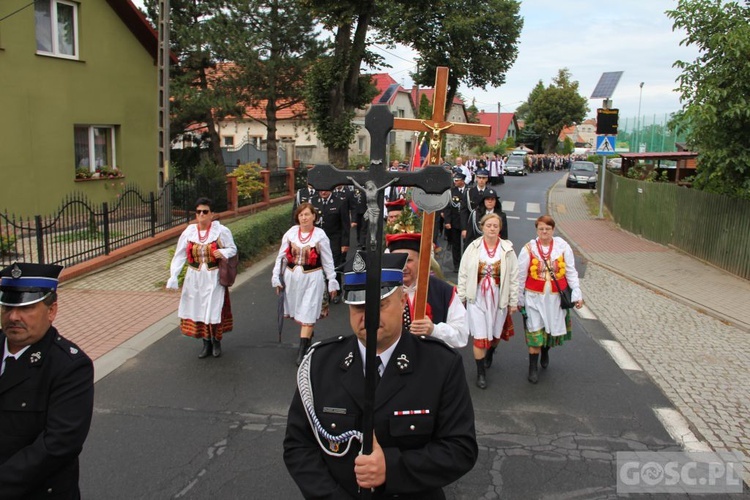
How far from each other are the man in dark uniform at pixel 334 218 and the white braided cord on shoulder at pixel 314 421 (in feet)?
24.7

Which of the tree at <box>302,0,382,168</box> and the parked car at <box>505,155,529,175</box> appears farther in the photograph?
the parked car at <box>505,155,529,175</box>

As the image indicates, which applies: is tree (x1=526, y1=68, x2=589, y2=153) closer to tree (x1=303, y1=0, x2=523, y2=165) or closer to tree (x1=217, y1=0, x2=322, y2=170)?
tree (x1=303, y1=0, x2=523, y2=165)

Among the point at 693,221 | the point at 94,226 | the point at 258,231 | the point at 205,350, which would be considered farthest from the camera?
the point at 693,221

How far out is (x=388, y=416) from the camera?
7.97ft

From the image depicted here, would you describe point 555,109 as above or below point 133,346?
above

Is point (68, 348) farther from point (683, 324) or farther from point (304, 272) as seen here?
point (683, 324)

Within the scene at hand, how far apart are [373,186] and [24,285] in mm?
1883

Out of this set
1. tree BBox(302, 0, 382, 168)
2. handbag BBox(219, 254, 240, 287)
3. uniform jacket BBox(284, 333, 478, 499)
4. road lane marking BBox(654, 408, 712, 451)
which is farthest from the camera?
tree BBox(302, 0, 382, 168)

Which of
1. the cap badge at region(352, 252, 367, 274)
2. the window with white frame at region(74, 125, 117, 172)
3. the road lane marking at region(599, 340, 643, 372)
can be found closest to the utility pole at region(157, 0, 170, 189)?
the window with white frame at region(74, 125, 117, 172)

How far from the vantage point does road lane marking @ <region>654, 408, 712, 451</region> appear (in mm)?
5258

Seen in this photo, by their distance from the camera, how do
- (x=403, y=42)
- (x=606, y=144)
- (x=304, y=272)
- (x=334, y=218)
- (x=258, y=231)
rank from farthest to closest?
(x=403, y=42)
(x=606, y=144)
(x=258, y=231)
(x=334, y=218)
(x=304, y=272)

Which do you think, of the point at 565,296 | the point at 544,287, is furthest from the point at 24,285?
the point at 565,296

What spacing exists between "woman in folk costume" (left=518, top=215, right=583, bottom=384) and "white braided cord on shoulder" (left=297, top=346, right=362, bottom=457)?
14.4 feet

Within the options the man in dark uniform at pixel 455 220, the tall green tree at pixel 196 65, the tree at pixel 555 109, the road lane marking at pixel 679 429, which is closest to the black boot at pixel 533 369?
the road lane marking at pixel 679 429
